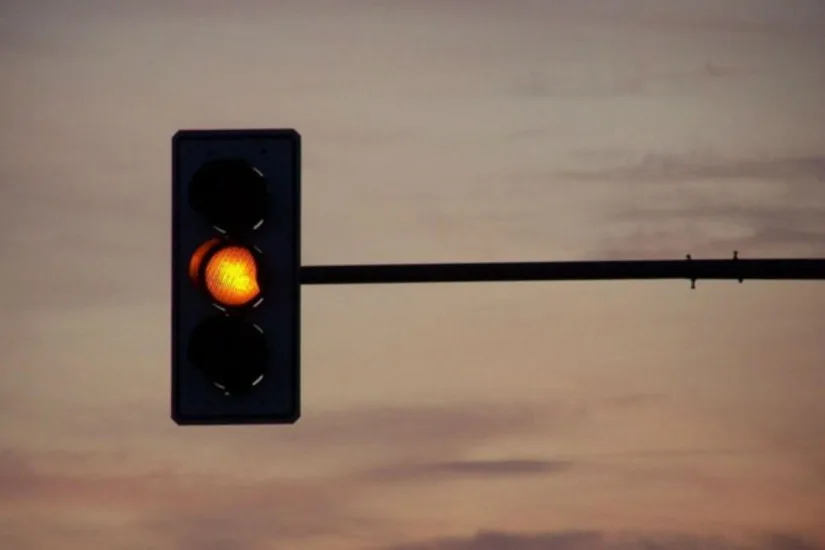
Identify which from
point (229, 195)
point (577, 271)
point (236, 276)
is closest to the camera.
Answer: point (229, 195)

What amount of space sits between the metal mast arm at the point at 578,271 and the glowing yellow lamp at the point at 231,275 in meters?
1.13

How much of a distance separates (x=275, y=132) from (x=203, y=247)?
2.52 ft

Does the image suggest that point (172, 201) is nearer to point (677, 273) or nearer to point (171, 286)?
point (171, 286)

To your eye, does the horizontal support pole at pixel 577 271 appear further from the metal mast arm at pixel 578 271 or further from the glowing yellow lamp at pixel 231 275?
the glowing yellow lamp at pixel 231 275

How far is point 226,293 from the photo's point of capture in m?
11.7

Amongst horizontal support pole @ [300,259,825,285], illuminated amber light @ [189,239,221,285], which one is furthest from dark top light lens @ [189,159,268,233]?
horizontal support pole @ [300,259,825,285]

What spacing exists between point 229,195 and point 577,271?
242 centimetres

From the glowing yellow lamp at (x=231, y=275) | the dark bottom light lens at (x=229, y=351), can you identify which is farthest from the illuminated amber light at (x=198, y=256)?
the dark bottom light lens at (x=229, y=351)

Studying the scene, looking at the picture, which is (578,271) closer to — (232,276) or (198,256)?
(232,276)

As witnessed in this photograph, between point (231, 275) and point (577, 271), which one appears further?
point (577, 271)

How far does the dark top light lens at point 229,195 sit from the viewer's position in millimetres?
11602

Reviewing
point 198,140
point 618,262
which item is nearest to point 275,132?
point 198,140

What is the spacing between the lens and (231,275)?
463 inches

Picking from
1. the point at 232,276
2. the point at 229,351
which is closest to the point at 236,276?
the point at 232,276
